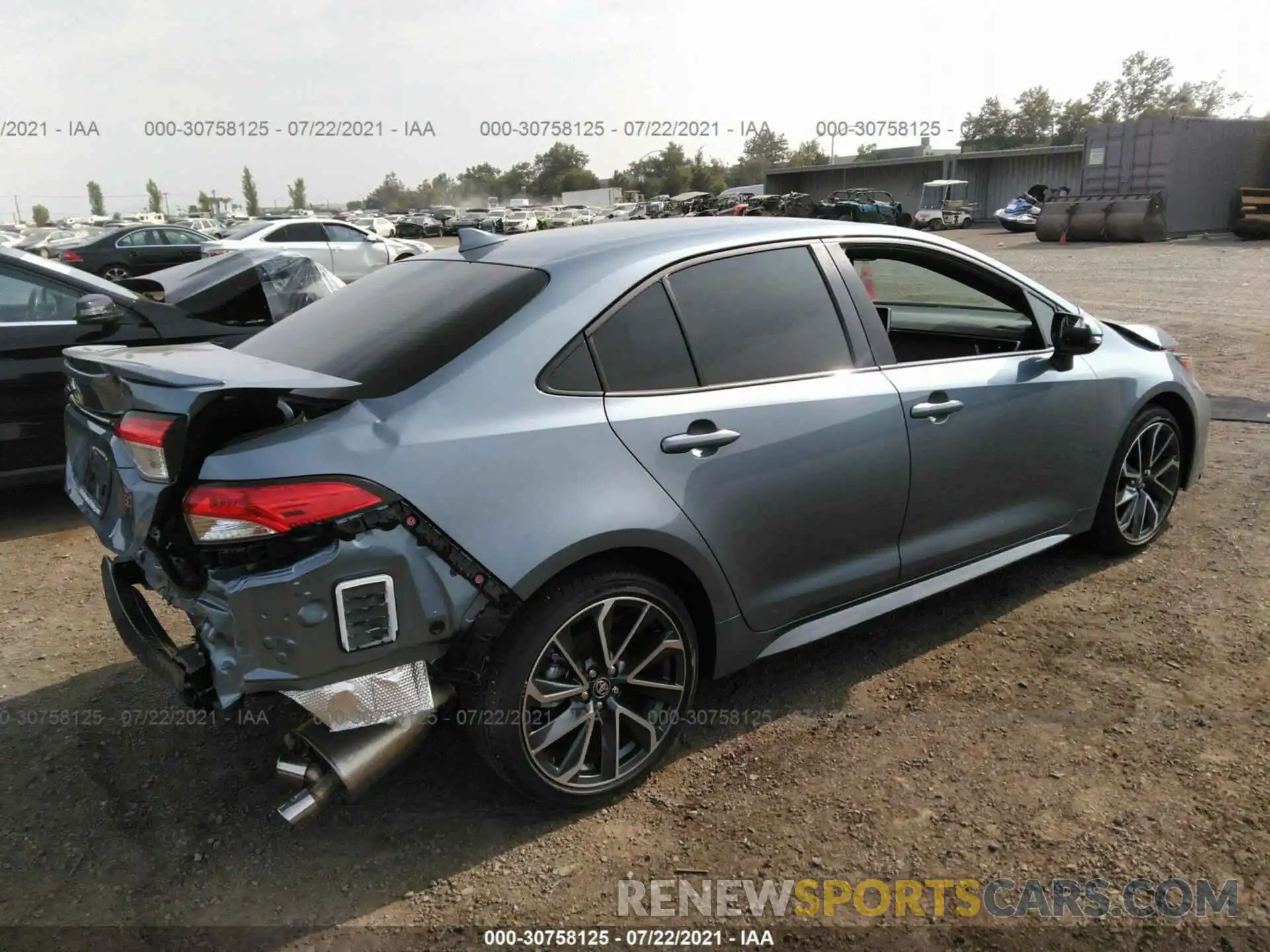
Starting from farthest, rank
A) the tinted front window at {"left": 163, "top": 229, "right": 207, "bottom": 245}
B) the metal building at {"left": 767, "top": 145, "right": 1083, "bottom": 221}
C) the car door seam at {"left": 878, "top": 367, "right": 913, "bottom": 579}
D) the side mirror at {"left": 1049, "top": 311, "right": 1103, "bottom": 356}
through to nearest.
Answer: the metal building at {"left": 767, "top": 145, "right": 1083, "bottom": 221} < the tinted front window at {"left": 163, "top": 229, "right": 207, "bottom": 245} < the side mirror at {"left": 1049, "top": 311, "right": 1103, "bottom": 356} < the car door seam at {"left": 878, "top": 367, "right": 913, "bottom": 579}

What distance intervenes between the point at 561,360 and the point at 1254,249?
23.7 m

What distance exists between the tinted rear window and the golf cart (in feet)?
118

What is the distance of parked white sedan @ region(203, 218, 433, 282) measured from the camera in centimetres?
1658

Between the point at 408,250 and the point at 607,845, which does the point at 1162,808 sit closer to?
the point at 607,845

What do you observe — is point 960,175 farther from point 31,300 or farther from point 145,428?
point 145,428

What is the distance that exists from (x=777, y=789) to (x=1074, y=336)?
2247 millimetres

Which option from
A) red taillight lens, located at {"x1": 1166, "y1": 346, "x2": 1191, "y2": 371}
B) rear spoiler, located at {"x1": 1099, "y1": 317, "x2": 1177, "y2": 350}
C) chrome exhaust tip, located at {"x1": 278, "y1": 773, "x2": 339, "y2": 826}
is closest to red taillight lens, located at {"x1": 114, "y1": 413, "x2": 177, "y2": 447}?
chrome exhaust tip, located at {"x1": 278, "y1": 773, "x2": 339, "y2": 826}

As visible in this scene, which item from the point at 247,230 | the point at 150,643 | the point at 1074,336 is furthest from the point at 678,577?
the point at 247,230

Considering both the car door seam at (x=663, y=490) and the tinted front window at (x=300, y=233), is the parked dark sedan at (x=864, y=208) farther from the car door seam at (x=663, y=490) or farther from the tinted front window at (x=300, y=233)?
the car door seam at (x=663, y=490)

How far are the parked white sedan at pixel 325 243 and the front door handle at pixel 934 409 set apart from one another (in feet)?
47.8

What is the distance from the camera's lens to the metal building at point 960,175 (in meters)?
41.8

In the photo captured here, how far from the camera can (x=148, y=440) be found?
7.84ft

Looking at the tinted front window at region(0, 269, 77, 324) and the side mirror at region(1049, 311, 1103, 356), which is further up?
the tinted front window at region(0, 269, 77, 324)

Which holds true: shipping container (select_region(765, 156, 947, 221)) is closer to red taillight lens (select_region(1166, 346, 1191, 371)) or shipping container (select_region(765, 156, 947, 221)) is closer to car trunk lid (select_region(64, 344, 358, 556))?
red taillight lens (select_region(1166, 346, 1191, 371))
